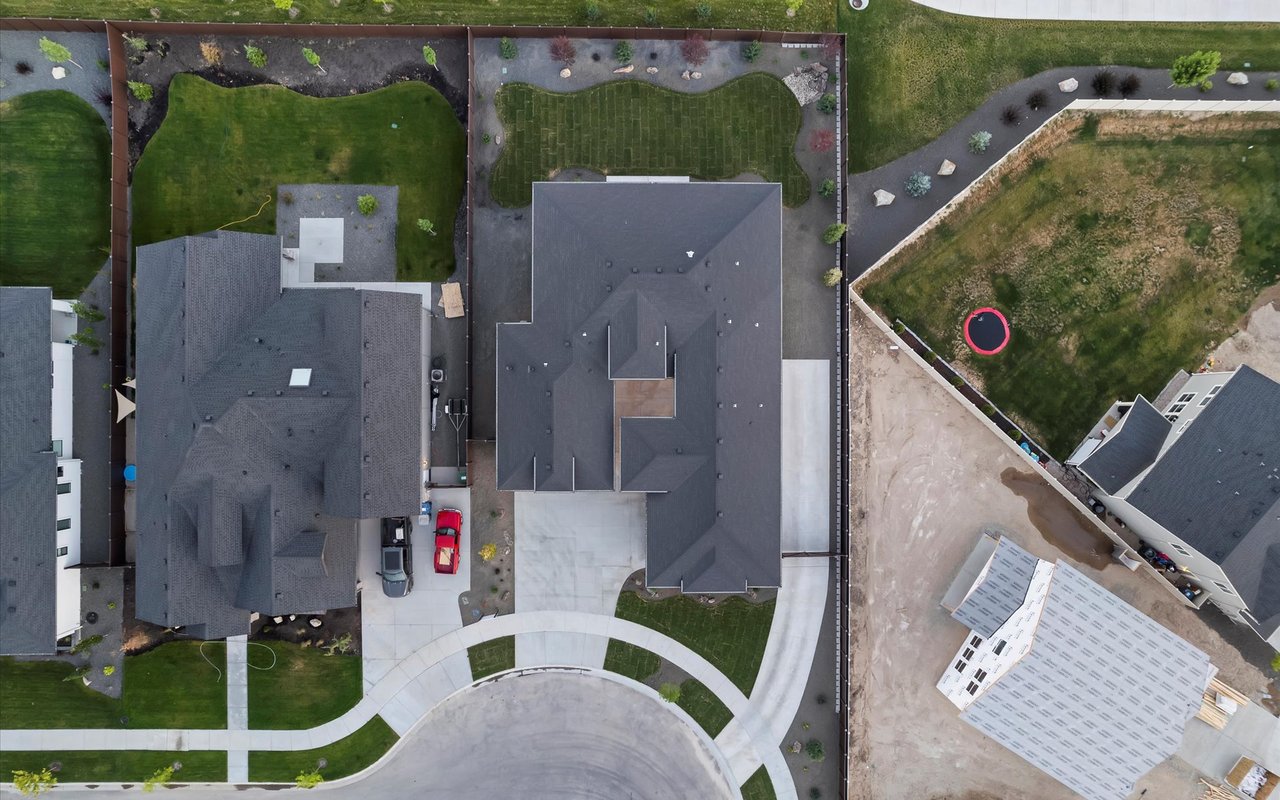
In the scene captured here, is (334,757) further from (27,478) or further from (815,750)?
(815,750)

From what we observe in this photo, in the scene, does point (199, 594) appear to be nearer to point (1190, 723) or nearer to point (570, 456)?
point (570, 456)

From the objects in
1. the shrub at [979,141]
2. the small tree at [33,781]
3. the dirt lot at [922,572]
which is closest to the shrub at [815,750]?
the dirt lot at [922,572]

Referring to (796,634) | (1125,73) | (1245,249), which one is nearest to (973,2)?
(1125,73)

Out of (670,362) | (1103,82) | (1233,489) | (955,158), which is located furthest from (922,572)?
(1103,82)

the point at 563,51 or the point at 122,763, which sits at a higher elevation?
the point at 563,51

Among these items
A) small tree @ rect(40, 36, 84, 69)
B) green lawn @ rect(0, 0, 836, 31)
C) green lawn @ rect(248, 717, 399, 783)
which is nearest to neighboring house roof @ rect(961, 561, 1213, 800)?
green lawn @ rect(248, 717, 399, 783)
